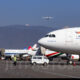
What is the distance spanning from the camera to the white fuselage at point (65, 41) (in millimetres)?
43094

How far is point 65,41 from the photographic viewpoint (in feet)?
142

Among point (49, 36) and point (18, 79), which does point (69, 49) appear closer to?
point (49, 36)

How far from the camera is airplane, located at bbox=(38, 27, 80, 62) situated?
43094 mm

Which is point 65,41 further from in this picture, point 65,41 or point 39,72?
point 39,72

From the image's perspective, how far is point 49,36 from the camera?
4516cm

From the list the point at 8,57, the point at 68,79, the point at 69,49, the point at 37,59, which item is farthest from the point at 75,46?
the point at 8,57

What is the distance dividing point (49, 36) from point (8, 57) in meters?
86.8

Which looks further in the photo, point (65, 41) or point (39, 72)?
point (65, 41)

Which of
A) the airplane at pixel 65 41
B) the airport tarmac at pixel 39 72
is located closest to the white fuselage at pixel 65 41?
the airplane at pixel 65 41

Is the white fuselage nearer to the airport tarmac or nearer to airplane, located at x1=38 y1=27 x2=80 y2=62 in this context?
airplane, located at x1=38 y1=27 x2=80 y2=62

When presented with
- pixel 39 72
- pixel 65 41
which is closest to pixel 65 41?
pixel 65 41

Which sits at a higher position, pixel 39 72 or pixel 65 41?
pixel 65 41

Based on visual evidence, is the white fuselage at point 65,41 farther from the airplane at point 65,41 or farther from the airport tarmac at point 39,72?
the airport tarmac at point 39,72

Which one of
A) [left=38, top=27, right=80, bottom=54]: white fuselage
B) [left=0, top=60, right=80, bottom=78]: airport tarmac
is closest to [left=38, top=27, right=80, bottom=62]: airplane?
[left=38, top=27, right=80, bottom=54]: white fuselage
